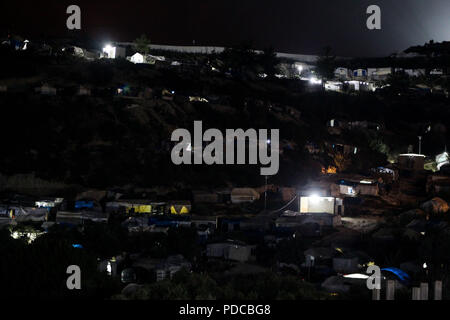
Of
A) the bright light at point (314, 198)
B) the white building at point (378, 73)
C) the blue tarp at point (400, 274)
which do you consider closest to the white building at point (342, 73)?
the white building at point (378, 73)

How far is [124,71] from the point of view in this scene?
37.9 metres

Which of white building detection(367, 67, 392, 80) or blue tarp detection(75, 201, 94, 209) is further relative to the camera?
white building detection(367, 67, 392, 80)

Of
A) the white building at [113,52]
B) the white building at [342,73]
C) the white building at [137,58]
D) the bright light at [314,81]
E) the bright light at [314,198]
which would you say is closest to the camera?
the bright light at [314,198]

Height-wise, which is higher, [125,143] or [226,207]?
[125,143]

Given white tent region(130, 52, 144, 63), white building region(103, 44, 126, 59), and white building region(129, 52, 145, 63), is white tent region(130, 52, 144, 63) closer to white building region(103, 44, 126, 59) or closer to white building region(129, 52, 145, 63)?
white building region(129, 52, 145, 63)

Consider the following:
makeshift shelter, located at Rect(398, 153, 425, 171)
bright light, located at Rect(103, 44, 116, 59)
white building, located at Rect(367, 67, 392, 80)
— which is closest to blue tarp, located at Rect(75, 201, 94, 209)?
makeshift shelter, located at Rect(398, 153, 425, 171)

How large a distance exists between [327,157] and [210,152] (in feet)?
21.1

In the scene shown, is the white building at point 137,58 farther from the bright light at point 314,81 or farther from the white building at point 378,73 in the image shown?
the white building at point 378,73

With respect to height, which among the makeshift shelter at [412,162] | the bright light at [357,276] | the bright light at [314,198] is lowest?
the bright light at [357,276]

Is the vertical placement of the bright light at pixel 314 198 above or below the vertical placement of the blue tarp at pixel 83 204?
above

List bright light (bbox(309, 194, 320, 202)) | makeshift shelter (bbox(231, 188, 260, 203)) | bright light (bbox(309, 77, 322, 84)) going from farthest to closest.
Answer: bright light (bbox(309, 77, 322, 84)) < makeshift shelter (bbox(231, 188, 260, 203)) < bright light (bbox(309, 194, 320, 202))

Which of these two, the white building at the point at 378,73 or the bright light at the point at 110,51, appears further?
the white building at the point at 378,73
